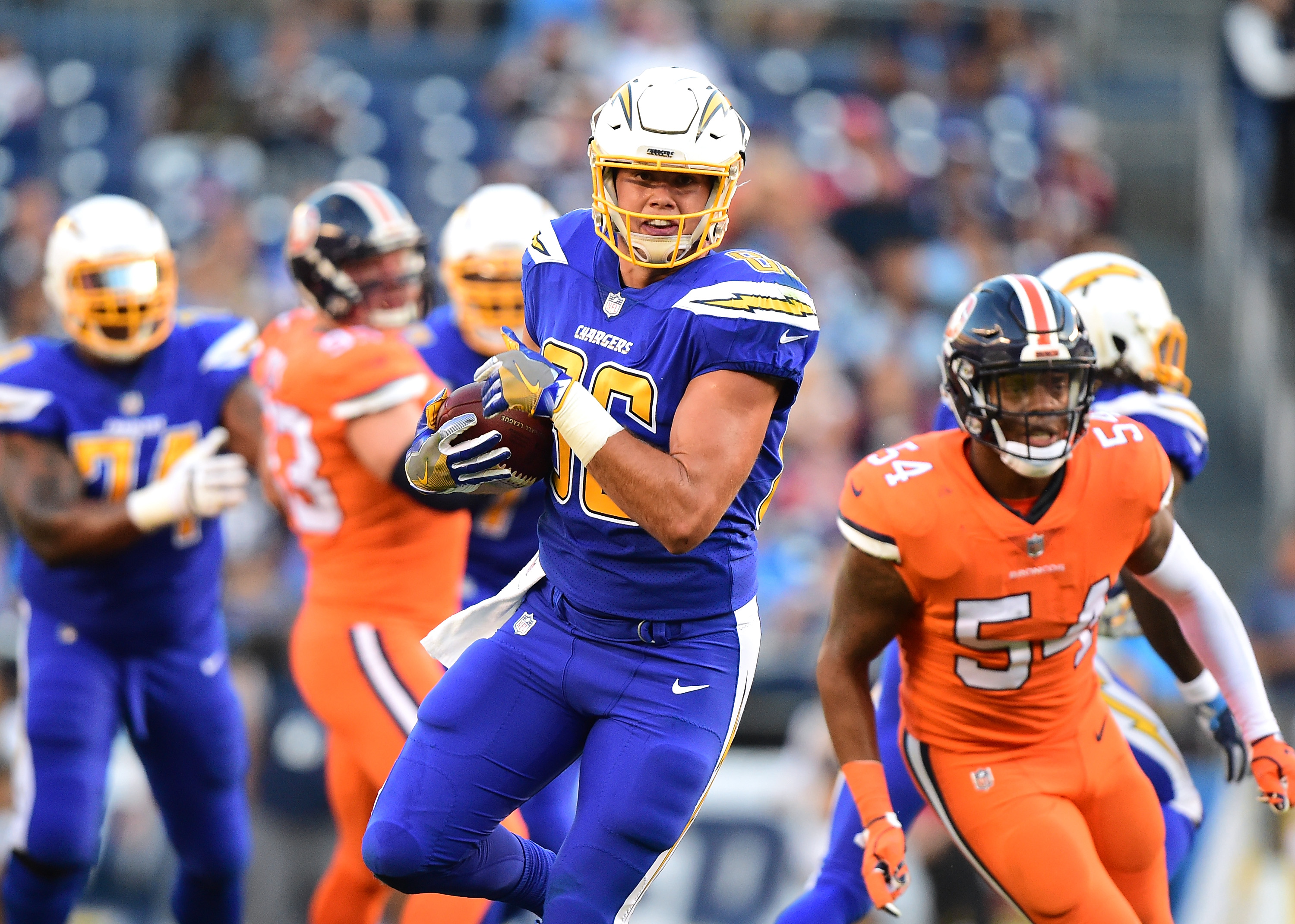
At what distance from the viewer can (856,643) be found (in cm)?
413

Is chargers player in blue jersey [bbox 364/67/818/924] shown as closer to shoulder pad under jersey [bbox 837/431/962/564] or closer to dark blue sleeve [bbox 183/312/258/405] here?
shoulder pad under jersey [bbox 837/431/962/564]

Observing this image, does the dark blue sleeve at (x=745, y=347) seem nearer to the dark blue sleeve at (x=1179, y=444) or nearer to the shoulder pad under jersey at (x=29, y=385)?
the dark blue sleeve at (x=1179, y=444)

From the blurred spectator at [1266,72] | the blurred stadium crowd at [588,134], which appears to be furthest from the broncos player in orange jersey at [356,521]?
the blurred spectator at [1266,72]

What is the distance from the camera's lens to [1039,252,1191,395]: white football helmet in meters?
4.82

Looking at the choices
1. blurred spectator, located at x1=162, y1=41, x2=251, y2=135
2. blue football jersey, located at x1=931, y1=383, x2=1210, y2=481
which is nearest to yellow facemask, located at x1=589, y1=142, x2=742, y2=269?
blue football jersey, located at x1=931, y1=383, x2=1210, y2=481

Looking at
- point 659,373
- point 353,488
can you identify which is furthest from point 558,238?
point 353,488

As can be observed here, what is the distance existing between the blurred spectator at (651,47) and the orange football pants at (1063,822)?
25.5ft

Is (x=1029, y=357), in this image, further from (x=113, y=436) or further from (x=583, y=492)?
(x=113, y=436)

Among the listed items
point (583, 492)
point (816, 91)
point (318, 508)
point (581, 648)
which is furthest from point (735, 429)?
point (816, 91)

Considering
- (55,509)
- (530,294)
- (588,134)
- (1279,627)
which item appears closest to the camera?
(530,294)

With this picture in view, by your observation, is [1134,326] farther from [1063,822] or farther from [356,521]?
[356,521]

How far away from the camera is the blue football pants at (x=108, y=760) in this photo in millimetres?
5023

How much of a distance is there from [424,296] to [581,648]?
220 cm

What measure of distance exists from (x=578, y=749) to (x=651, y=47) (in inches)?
332
